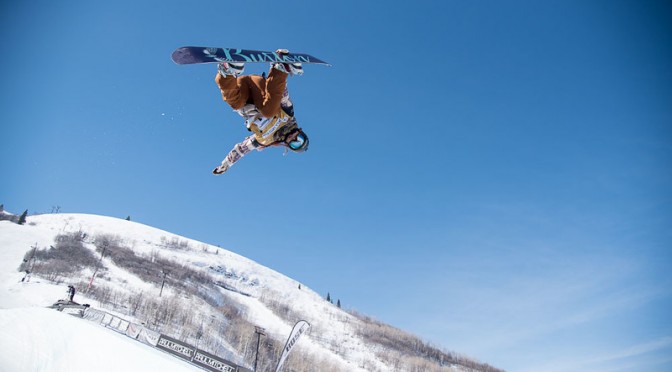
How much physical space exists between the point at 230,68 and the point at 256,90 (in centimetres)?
65

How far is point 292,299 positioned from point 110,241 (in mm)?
39004

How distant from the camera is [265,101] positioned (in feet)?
19.3

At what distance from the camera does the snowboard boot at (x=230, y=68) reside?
17.6 feet

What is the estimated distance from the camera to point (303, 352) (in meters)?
57.3

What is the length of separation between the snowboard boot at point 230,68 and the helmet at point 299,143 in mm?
1784

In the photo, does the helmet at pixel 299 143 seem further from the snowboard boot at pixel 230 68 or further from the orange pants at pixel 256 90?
the snowboard boot at pixel 230 68

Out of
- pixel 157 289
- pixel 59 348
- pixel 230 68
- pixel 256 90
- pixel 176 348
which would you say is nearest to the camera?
pixel 230 68

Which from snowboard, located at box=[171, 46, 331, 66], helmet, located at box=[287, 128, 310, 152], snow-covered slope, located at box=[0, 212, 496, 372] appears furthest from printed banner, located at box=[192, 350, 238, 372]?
snowboard, located at box=[171, 46, 331, 66]

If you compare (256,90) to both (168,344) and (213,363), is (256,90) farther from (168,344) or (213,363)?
(168,344)

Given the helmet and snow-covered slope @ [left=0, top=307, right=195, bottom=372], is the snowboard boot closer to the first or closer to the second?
the helmet

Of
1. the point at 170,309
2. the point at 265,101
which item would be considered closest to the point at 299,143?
the point at 265,101

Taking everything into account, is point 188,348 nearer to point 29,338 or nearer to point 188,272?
point 29,338

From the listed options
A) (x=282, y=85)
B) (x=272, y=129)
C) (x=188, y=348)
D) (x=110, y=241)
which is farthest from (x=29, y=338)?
(x=110, y=241)

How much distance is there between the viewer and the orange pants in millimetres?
5738
